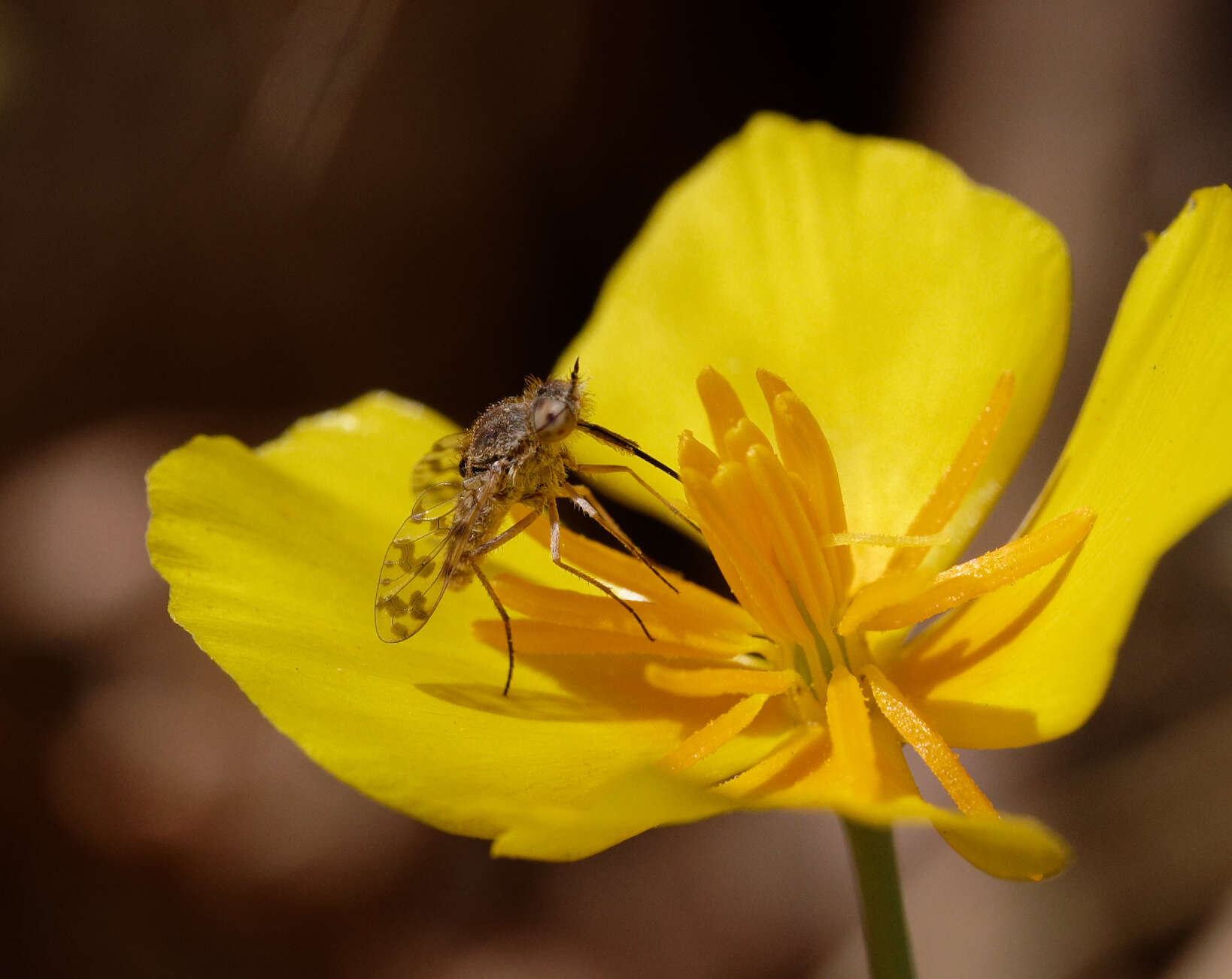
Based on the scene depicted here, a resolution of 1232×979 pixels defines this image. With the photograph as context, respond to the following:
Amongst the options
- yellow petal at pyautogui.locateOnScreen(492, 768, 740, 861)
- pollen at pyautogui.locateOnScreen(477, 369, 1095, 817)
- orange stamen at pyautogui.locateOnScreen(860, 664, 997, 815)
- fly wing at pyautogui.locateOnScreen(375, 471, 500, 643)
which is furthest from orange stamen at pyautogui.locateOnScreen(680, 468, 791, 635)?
yellow petal at pyautogui.locateOnScreen(492, 768, 740, 861)

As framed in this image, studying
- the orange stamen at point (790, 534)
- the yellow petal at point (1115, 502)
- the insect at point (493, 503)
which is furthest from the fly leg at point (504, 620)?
the yellow petal at point (1115, 502)

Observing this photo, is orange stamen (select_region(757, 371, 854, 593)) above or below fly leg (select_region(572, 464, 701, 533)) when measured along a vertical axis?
above

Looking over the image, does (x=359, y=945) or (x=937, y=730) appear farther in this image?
(x=359, y=945)

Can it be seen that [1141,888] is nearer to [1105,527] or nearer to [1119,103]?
[1105,527]

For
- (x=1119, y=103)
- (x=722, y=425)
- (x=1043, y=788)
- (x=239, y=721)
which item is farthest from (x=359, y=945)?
(x=1119, y=103)

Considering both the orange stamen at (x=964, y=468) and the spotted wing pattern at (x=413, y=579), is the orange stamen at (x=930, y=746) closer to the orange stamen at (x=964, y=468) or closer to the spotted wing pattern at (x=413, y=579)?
the orange stamen at (x=964, y=468)

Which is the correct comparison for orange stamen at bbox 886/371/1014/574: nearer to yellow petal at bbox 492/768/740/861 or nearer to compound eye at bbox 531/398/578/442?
compound eye at bbox 531/398/578/442

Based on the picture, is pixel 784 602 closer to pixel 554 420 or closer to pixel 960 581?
pixel 960 581
